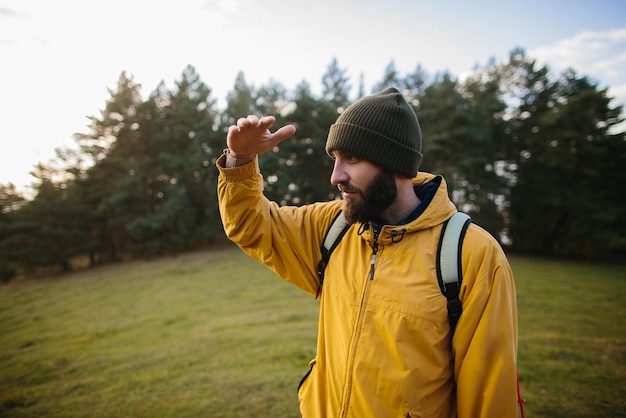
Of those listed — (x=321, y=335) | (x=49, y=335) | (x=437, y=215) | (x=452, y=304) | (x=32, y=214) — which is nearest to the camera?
(x=452, y=304)

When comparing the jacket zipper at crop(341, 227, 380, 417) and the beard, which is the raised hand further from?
the jacket zipper at crop(341, 227, 380, 417)

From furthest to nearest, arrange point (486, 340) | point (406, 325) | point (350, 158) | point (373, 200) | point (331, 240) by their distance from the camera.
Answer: point (331, 240)
point (350, 158)
point (373, 200)
point (406, 325)
point (486, 340)

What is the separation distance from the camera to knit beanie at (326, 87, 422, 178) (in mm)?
1966

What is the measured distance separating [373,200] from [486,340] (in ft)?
3.27

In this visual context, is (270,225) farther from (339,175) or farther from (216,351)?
(216,351)

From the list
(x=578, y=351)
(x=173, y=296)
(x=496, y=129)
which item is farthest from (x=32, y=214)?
(x=496, y=129)

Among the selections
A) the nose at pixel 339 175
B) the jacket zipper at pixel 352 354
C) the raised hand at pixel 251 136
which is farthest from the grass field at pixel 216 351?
the raised hand at pixel 251 136

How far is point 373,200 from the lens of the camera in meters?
1.91

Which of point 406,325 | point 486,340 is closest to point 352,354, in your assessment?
point 406,325

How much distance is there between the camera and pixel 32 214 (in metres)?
21.5

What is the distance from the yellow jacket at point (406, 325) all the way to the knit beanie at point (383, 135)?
13.1 inches

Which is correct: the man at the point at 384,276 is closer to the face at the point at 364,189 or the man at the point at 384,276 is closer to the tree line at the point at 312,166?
the face at the point at 364,189

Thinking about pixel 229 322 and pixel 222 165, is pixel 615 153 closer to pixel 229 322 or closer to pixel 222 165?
pixel 229 322

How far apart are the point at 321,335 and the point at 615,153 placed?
99.5ft
